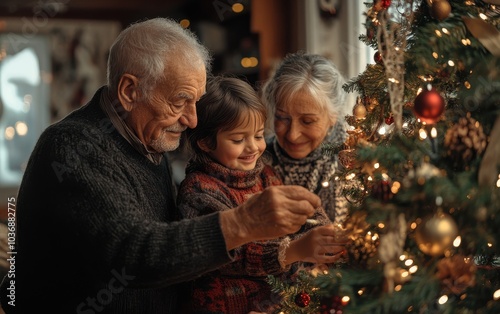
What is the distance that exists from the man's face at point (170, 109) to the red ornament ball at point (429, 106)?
0.63 meters

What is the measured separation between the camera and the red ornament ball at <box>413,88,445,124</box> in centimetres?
118

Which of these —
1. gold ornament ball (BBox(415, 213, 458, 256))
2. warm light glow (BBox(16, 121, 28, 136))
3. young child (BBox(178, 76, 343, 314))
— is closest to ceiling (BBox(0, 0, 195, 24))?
warm light glow (BBox(16, 121, 28, 136))

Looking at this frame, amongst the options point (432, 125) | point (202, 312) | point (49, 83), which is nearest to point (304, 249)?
point (202, 312)

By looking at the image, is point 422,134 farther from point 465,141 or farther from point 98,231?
point 98,231

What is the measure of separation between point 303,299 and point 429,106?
1.68 feet

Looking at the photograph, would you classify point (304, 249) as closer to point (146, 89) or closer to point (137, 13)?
point (146, 89)

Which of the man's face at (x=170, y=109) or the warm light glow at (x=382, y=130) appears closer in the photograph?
the warm light glow at (x=382, y=130)

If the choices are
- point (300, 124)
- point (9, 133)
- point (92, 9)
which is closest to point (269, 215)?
point (300, 124)

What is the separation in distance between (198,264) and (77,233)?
0.94 feet

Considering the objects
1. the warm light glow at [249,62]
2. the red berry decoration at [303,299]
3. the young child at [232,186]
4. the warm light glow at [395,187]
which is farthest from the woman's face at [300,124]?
the warm light glow at [249,62]

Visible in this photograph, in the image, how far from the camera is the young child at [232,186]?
165 centimetres

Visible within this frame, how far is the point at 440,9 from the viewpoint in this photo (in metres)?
1.29

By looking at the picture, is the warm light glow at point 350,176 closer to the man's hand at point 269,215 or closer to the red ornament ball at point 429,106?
the man's hand at point 269,215

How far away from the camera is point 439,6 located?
4.25ft
